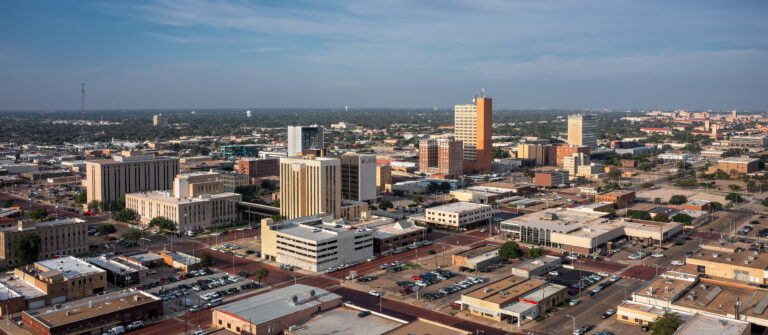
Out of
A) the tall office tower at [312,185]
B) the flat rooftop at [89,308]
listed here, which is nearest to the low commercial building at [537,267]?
the tall office tower at [312,185]

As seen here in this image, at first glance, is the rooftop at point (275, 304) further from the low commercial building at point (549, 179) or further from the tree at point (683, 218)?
the low commercial building at point (549, 179)

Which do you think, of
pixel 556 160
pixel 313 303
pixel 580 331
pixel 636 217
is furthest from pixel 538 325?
pixel 556 160

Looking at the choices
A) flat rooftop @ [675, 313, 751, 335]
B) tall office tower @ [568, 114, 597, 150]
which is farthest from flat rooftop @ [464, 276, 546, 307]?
tall office tower @ [568, 114, 597, 150]

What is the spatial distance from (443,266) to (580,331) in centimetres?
1574

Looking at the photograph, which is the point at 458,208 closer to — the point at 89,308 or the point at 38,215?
the point at 89,308

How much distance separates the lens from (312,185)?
5772cm

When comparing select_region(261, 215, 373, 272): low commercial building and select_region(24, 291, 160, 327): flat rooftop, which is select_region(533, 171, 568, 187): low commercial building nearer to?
select_region(261, 215, 373, 272): low commercial building

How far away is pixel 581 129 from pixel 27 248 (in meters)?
110

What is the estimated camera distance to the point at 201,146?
155 metres

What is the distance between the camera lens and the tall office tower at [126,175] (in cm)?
7106

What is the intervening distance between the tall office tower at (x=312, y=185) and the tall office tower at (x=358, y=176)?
8408mm

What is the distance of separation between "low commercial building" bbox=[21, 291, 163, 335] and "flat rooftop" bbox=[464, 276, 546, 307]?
761 inches

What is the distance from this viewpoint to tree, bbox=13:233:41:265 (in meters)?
45.7

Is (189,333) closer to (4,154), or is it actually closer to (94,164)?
(94,164)
